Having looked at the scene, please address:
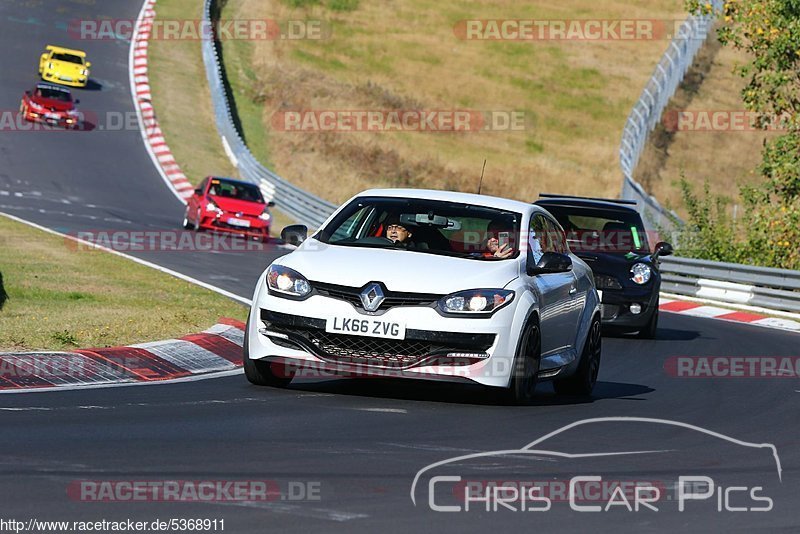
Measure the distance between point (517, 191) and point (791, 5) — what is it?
65.9 feet

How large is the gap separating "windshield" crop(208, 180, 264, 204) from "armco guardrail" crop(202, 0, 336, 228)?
2469 mm

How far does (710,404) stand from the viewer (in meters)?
12.0

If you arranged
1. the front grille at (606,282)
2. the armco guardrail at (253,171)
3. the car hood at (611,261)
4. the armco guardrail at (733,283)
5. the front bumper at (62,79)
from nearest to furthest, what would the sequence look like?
the front grille at (606,282), the car hood at (611,261), the armco guardrail at (733,283), the armco guardrail at (253,171), the front bumper at (62,79)

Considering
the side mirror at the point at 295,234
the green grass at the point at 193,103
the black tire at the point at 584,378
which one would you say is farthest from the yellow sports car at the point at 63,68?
the black tire at the point at 584,378

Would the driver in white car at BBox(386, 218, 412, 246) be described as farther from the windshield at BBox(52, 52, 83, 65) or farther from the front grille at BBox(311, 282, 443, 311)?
the windshield at BBox(52, 52, 83, 65)

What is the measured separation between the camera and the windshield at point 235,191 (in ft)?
104

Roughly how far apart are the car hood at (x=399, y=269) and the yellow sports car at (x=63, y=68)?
39980mm

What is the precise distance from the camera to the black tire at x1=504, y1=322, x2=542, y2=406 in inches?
402

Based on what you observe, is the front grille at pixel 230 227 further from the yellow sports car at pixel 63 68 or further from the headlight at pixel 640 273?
the yellow sports car at pixel 63 68

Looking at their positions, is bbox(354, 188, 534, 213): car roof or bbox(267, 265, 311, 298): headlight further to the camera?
bbox(354, 188, 534, 213): car roof

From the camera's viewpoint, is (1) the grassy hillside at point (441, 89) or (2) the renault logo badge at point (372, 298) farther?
(1) the grassy hillside at point (441, 89)

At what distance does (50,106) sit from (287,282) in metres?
35.8

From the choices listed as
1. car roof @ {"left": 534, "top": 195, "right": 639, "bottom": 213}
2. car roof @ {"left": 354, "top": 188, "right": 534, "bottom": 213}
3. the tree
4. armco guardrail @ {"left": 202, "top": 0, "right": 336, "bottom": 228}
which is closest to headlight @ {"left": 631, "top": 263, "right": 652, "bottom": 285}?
car roof @ {"left": 534, "top": 195, "right": 639, "bottom": 213}

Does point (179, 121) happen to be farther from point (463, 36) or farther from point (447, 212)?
point (447, 212)
